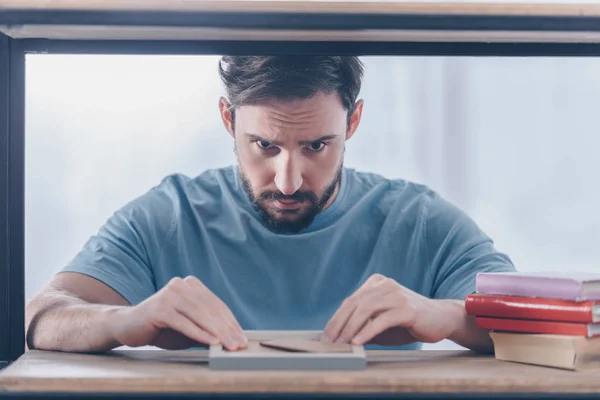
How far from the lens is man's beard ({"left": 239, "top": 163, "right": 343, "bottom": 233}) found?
6.54 feet

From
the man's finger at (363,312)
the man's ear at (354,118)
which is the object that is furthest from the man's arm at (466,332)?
the man's ear at (354,118)

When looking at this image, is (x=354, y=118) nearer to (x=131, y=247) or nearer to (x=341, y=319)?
(x=131, y=247)

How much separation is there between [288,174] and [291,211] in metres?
0.11

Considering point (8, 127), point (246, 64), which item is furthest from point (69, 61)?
point (8, 127)

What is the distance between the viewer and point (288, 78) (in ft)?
6.11

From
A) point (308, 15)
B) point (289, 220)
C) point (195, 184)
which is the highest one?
point (308, 15)

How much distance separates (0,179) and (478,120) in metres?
2.58

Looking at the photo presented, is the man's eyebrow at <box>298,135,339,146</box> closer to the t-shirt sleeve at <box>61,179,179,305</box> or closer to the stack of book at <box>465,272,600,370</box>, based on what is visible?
the t-shirt sleeve at <box>61,179,179,305</box>

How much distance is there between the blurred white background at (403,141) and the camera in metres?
3.24

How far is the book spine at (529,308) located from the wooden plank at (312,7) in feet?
1.37

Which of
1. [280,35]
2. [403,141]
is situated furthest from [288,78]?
[403,141]

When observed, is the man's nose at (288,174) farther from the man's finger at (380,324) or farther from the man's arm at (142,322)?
the man's finger at (380,324)

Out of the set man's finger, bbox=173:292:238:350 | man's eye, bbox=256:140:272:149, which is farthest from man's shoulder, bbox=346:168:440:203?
man's finger, bbox=173:292:238:350

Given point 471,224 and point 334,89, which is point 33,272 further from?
point 471,224
